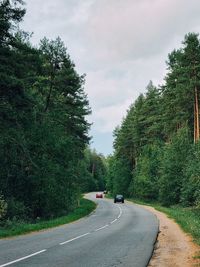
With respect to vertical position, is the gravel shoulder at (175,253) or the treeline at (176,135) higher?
the treeline at (176,135)

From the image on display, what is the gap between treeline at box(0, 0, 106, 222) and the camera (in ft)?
68.0

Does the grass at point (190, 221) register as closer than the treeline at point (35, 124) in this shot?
Yes

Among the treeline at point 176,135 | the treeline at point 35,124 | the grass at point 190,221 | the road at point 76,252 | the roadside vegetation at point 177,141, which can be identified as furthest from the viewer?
the treeline at point 176,135

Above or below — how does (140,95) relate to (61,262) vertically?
above

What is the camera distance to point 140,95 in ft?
290

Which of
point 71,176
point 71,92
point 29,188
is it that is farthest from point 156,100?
point 29,188

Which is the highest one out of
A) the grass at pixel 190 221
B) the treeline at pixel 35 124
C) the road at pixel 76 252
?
the treeline at pixel 35 124

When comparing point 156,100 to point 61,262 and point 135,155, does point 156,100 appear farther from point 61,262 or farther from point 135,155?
point 61,262

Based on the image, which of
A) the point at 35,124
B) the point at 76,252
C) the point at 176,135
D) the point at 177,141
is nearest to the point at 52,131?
the point at 35,124

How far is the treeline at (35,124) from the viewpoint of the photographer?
20.7 metres

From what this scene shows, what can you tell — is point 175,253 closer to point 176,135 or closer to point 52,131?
point 52,131

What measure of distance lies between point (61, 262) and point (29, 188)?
17670 mm

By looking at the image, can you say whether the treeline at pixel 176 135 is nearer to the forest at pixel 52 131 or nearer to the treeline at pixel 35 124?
the forest at pixel 52 131

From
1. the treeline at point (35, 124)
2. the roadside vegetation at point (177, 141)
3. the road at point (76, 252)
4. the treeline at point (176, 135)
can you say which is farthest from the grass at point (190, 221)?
the treeline at point (35, 124)
